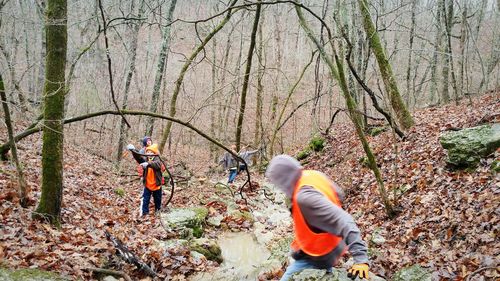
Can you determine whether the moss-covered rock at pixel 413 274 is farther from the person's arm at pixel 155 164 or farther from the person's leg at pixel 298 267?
the person's arm at pixel 155 164

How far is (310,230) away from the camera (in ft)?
11.4

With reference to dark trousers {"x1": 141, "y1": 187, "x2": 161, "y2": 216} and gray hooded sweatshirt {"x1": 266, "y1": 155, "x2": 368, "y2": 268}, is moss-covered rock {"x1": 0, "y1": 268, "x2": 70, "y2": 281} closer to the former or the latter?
gray hooded sweatshirt {"x1": 266, "y1": 155, "x2": 368, "y2": 268}

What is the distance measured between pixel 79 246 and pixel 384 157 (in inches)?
316

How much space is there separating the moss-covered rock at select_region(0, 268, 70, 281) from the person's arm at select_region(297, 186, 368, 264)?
326 cm

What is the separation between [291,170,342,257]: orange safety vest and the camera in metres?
3.44

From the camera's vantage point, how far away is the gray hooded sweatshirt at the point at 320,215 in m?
3.06

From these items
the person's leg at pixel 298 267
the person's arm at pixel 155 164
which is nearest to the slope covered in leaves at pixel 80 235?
the person's arm at pixel 155 164

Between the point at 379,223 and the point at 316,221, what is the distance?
199 inches

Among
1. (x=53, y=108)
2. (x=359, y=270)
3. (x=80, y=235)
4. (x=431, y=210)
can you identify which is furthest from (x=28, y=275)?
(x=431, y=210)

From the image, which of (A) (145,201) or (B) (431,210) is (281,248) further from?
(A) (145,201)

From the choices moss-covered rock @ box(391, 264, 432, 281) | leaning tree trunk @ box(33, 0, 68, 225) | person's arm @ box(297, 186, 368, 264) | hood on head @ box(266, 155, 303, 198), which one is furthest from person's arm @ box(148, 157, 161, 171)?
person's arm @ box(297, 186, 368, 264)

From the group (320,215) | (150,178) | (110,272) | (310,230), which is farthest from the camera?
(150,178)

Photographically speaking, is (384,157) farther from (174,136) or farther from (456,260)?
(174,136)

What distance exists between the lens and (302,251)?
379 cm
